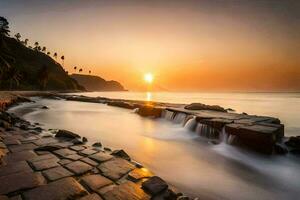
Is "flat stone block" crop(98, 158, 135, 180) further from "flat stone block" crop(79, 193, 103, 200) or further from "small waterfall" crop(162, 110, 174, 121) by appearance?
"small waterfall" crop(162, 110, 174, 121)

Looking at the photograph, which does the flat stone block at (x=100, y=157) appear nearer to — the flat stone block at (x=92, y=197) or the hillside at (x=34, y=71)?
the flat stone block at (x=92, y=197)

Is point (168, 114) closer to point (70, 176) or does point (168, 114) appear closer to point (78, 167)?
point (78, 167)

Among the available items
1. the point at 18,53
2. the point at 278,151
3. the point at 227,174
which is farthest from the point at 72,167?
the point at 18,53

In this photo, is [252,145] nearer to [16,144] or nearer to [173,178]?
[173,178]

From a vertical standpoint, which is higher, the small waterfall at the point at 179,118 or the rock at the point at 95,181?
the small waterfall at the point at 179,118

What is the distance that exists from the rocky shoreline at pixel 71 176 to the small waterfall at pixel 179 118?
8.85m

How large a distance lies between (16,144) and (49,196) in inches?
154

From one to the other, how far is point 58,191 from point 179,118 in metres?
12.1

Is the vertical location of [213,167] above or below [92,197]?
below

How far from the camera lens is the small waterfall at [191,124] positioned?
40.8ft

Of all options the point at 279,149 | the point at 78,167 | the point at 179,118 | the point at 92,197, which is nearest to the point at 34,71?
the point at 179,118

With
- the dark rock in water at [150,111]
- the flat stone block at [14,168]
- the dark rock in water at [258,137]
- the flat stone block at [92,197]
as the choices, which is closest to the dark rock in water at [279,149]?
the dark rock in water at [258,137]

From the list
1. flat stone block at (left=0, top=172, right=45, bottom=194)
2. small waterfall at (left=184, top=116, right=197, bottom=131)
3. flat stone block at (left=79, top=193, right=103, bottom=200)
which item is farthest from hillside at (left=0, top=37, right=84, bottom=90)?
flat stone block at (left=79, top=193, right=103, bottom=200)

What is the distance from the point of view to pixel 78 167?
→ 4906 millimetres
